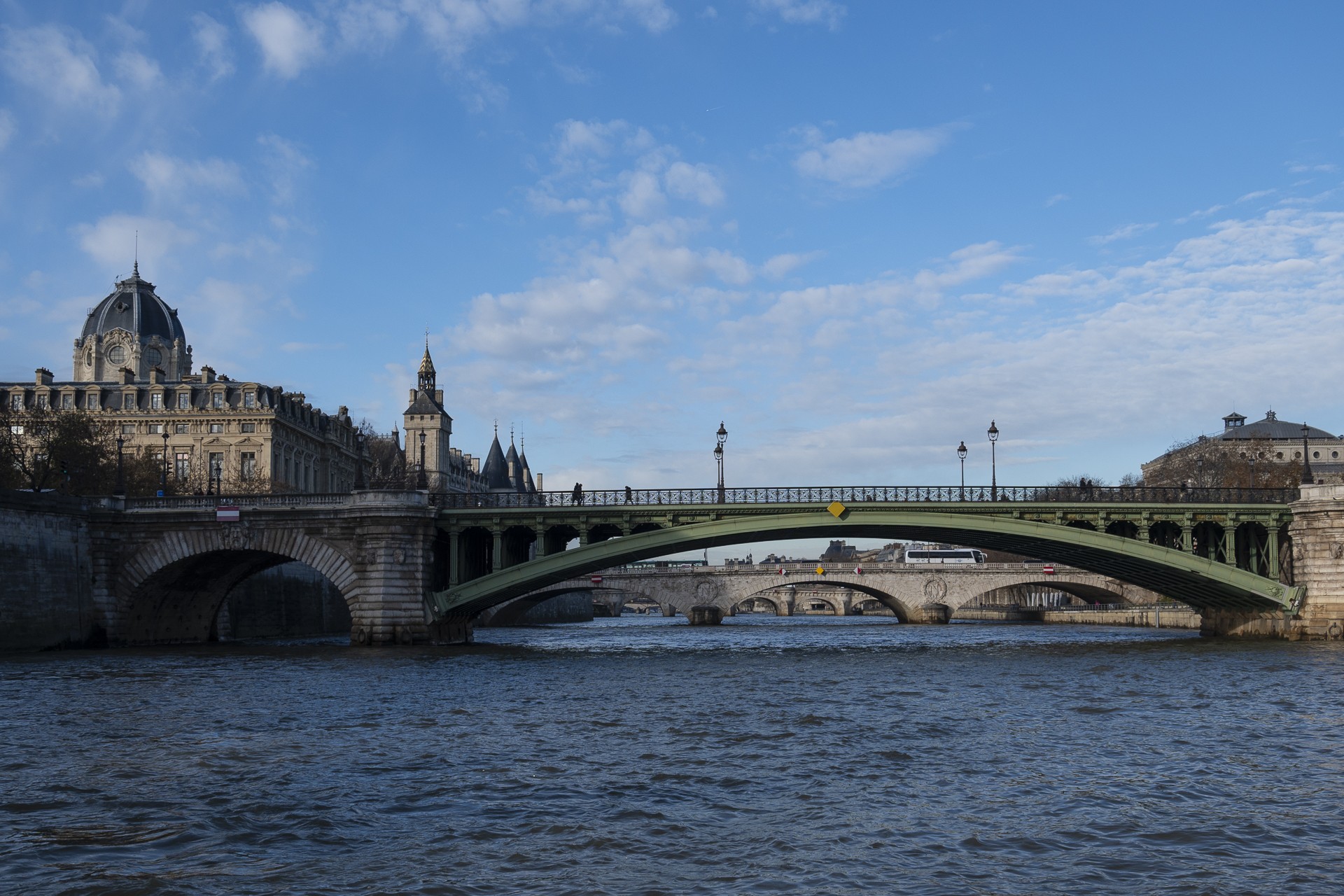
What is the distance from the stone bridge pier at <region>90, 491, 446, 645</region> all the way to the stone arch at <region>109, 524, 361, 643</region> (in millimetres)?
48

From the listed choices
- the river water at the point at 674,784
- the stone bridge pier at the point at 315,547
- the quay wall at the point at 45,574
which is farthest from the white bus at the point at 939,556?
the river water at the point at 674,784

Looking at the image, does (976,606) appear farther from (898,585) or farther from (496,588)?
(496,588)

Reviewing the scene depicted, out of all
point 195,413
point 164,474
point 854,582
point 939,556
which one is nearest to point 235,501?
point 164,474

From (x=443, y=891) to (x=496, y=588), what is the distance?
4390cm

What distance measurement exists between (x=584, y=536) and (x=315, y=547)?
12.1 meters

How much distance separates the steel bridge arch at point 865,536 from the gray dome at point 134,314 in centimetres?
9685

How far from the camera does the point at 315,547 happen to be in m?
56.3

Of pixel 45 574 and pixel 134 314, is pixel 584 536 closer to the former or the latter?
pixel 45 574

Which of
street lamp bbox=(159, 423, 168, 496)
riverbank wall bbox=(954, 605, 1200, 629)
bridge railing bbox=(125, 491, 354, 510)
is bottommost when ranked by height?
riverbank wall bbox=(954, 605, 1200, 629)

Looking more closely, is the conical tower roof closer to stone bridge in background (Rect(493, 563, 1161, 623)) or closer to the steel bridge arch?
stone bridge in background (Rect(493, 563, 1161, 623))

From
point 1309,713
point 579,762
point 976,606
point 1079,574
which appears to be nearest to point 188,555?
point 579,762

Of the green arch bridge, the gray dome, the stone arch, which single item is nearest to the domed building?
the gray dome

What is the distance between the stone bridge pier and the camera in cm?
5559

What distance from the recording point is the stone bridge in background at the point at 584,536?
183ft
